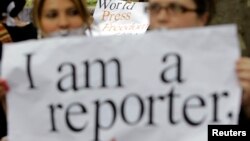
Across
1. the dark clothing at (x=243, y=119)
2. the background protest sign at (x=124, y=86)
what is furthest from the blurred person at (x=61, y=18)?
the dark clothing at (x=243, y=119)

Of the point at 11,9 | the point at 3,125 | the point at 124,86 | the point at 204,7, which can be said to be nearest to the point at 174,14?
the point at 204,7

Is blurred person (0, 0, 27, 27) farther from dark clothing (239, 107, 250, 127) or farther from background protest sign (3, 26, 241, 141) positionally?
dark clothing (239, 107, 250, 127)

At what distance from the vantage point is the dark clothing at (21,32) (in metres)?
4.96

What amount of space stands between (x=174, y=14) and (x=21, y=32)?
2621 millimetres

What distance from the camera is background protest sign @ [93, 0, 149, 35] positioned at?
7163 mm

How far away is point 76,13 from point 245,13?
187 cm

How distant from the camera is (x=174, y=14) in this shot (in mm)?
2914

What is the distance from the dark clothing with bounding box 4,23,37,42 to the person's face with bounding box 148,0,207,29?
204cm

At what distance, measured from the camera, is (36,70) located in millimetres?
2951

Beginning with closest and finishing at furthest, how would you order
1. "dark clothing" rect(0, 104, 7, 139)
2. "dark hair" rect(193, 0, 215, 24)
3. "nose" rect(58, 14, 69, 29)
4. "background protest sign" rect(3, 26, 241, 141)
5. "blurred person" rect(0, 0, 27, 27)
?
1. "background protest sign" rect(3, 26, 241, 141)
2. "dark hair" rect(193, 0, 215, 24)
3. "nose" rect(58, 14, 69, 29)
4. "dark clothing" rect(0, 104, 7, 139)
5. "blurred person" rect(0, 0, 27, 27)

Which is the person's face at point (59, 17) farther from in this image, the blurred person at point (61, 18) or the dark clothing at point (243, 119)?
the dark clothing at point (243, 119)

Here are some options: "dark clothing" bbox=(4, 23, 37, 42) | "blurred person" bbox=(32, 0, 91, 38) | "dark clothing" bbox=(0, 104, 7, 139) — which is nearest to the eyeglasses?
"blurred person" bbox=(32, 0, 91, 38)

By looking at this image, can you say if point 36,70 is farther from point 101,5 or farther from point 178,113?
point 101,5

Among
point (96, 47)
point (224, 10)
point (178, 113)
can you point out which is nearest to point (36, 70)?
point (96, 47)
